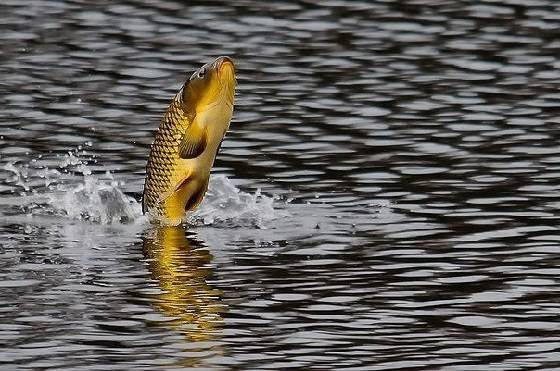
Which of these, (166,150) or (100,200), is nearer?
(166,150)

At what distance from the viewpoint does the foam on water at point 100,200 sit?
1449cm

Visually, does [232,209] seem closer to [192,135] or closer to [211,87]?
[192,135]

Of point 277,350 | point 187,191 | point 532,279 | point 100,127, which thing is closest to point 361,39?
point 100,127

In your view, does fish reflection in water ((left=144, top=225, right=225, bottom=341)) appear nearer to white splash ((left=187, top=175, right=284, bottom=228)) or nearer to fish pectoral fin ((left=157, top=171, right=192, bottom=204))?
fish pectoral fin ((left=157, top=171, right=192, bottom=204))

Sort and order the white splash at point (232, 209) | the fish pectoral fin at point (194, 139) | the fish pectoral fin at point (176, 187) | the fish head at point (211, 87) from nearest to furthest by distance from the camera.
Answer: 1. the fish head at point (211, 87)
2. the fish pectoral fin at point (194, 139)
3. the fish pectoral fin at point (176, 187)
4. the white splash at point (232, 209)

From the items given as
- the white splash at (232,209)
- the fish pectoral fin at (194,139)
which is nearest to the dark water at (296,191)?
the white splash at (232,209)

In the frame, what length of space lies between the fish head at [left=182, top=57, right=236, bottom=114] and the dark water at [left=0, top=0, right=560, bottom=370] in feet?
3.26

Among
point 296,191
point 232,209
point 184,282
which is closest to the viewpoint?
point 184,282

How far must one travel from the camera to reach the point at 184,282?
1226 cm

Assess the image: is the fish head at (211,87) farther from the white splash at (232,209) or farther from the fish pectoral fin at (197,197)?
the white splash at (232,209)

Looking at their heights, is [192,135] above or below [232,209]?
above

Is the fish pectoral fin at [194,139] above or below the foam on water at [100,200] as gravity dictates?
above

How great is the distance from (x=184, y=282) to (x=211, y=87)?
1806 mm

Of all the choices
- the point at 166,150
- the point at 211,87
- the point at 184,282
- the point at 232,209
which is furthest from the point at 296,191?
the point at 184,282
